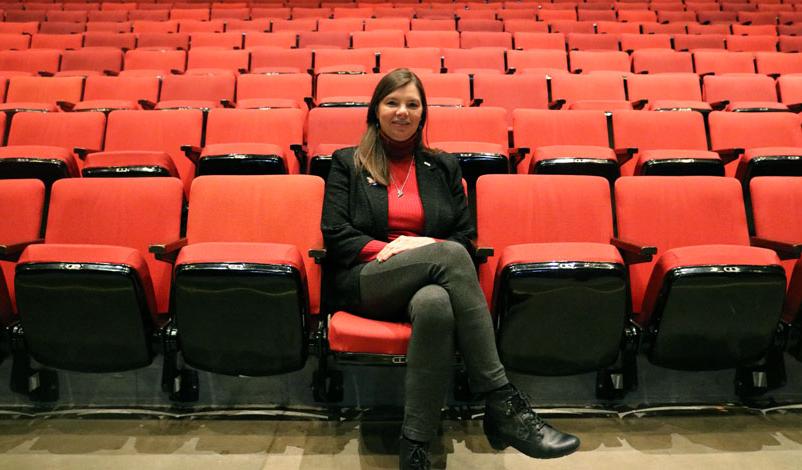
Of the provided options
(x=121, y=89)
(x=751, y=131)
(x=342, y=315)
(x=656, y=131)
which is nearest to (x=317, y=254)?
(x=342, y=315)

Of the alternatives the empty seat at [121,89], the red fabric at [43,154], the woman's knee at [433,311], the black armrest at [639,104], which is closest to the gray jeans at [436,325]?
the woman's knee at [433,311]

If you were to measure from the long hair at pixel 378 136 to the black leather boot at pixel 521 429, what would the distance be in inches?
6.9

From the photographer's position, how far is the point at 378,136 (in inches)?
15.9

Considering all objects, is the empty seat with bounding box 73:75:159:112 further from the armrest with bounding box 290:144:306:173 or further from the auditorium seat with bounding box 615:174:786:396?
the auditorium seat with bounding box 615:174:786:396

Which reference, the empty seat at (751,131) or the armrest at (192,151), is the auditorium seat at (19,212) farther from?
the empty seat at (751,131)

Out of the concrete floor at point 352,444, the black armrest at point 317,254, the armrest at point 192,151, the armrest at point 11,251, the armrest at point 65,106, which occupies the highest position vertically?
the armrest at point 65,106

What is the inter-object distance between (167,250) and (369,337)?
6.0 inches

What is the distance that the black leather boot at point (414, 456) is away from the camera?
0.93ft

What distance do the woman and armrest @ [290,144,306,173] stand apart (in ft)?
0.51

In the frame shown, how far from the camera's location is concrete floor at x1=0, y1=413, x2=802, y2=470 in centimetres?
32

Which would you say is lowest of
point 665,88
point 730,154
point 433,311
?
point 433,311

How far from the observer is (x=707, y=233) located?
0.42m

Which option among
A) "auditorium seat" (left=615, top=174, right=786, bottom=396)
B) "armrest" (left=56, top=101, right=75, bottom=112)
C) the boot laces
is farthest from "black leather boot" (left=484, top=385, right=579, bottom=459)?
"armrest" (left=56, top=101, right=75, bottom=112)

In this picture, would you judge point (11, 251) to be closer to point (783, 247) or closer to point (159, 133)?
point (159, 133)
